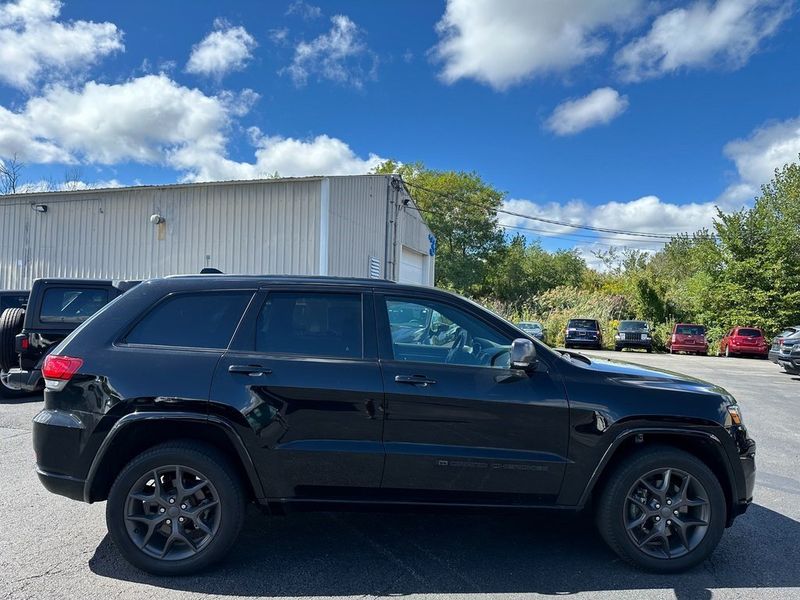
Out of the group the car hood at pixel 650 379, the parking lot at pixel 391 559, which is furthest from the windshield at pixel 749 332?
the car hood at pixel 650 379

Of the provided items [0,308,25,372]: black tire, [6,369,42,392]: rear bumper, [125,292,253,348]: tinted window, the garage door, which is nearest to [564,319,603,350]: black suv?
the garage door

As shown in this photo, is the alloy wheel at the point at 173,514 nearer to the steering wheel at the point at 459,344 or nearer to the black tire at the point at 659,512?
the steering wheel at the point at 459,344

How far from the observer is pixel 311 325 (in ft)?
11.4

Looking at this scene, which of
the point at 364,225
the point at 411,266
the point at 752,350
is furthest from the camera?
the point at 752,350

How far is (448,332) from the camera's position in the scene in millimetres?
3670

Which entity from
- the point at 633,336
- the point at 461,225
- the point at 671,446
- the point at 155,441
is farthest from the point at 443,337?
the point at 461,225

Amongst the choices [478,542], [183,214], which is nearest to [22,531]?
[478,542]

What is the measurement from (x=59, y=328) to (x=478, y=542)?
7.12 m

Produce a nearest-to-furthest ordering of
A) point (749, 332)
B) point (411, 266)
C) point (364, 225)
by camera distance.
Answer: point (364, 225), point (411, 266), point (749, 332)

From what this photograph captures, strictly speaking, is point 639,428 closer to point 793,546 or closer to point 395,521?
point 793,546

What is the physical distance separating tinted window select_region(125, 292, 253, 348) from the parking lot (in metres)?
1.40

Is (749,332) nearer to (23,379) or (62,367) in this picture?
(23,379)

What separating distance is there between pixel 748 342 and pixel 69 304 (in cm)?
2695

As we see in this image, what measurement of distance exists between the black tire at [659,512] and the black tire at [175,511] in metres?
2.29
